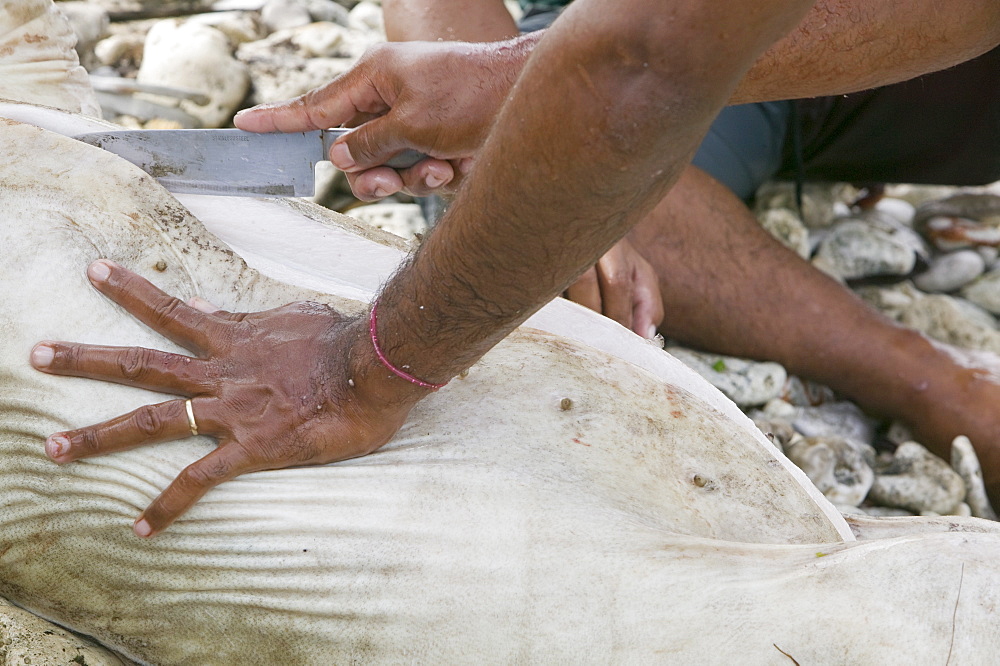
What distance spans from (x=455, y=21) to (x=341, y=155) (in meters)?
1.33

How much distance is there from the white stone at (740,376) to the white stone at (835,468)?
33cm

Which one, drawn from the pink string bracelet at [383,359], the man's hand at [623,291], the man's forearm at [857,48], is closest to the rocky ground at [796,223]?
the man's hand at [623,291]

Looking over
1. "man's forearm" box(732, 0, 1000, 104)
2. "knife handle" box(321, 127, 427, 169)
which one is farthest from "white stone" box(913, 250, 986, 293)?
"knife handle" box(321, 127, 427, 169)

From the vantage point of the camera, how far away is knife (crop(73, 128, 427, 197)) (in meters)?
1.94

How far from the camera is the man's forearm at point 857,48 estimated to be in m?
1.96

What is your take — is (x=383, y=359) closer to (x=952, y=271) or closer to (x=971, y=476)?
(x=971, y=476)

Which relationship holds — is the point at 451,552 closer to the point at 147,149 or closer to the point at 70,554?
the point at 70,554

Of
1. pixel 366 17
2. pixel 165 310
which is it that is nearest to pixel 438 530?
pixel 165 310

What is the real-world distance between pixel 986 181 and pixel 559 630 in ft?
9.77

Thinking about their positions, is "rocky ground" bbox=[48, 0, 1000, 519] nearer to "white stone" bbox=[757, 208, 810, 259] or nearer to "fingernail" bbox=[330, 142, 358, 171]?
"white stone" bbox=[757, 208, 810, 259]

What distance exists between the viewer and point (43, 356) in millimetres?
1607

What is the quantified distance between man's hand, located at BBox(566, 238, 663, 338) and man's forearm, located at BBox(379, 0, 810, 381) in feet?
3.68

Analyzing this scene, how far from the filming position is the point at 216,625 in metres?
1.60

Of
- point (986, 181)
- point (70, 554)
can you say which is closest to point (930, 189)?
point (986, 181)
